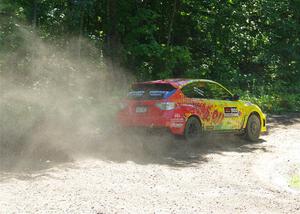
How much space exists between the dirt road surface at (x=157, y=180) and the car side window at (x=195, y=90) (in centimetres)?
130

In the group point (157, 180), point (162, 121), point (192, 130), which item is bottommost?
point (157, 180)

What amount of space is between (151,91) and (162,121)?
94 centimetres

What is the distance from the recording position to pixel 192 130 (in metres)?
13.2

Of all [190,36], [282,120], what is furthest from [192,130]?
[190,36]

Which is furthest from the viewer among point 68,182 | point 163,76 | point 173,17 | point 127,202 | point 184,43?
point 184,43

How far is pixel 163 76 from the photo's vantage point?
68.0 ft

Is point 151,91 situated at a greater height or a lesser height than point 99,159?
greater

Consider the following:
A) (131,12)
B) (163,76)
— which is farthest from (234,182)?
(131,12)

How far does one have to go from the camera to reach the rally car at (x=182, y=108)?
41.5 ft

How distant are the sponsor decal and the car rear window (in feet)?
6.82

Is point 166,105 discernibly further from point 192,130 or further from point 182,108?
point 192,130

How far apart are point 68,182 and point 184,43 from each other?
1723cm

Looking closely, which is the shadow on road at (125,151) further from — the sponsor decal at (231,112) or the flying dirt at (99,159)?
the sponsor decal at (231,112)

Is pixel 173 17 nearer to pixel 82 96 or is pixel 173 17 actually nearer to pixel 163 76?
pixel 163 76
